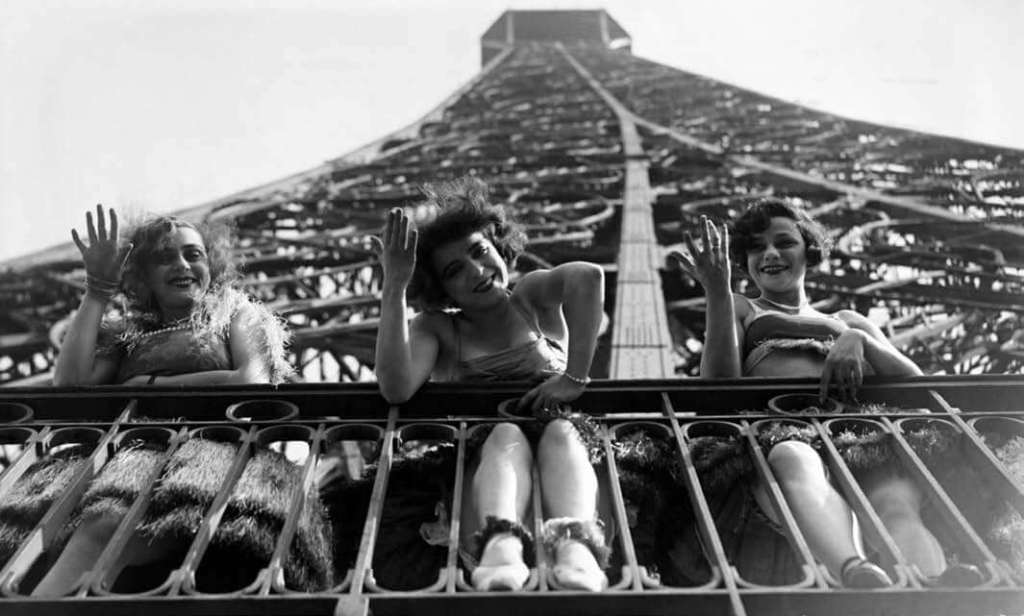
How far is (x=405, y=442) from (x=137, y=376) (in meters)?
0.88

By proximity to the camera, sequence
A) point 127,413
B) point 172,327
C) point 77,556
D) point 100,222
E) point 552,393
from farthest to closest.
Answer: point 172,327
point 100,222
point 127,413
point 552,393
point 77,556

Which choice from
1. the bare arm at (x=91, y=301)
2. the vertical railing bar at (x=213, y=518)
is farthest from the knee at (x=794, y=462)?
the bare arm at (x=91, y=301)

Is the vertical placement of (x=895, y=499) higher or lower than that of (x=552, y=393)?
lower

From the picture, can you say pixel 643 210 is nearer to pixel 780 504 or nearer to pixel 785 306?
pixel 785 306

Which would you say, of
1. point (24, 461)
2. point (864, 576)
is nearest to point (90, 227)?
point (24, 461)

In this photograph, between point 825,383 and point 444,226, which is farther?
point 444,226

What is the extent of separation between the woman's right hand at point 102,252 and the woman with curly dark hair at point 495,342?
0.83m

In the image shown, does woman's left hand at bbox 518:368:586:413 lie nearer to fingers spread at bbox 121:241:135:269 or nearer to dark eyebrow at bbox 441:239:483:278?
dark eyebrow at bbox 441:239:483:278

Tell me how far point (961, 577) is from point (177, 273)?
264 centimetres

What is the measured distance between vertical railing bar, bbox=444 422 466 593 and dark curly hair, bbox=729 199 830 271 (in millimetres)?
1520

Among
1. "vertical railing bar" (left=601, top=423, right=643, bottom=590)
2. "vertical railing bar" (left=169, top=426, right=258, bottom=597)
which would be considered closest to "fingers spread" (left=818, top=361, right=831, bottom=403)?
"vertical railing bar" (left=601, top=423, right=643, bottom=590)

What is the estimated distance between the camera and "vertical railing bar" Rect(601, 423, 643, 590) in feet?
10.4

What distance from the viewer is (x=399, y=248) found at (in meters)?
3.97

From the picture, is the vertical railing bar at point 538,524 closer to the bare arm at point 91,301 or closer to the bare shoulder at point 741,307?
the bare shoulder at point 741,307
